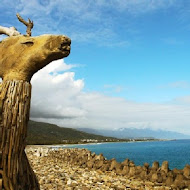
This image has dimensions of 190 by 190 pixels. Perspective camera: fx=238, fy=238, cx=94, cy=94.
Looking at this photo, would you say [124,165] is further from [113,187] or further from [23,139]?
[23,139]

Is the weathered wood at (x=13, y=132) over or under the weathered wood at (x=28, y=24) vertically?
under

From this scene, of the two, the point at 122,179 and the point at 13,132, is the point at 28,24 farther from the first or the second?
the point at 122,179

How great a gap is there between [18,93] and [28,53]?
2.00 ft

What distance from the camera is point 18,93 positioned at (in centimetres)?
333

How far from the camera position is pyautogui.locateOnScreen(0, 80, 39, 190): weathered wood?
3.20m

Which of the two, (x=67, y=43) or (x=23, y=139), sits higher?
(x=67, y=43)

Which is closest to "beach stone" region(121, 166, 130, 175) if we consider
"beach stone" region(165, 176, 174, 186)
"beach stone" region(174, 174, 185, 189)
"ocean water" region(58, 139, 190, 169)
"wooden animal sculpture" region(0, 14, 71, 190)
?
"beach stone" region(165, 176, 174, 186)

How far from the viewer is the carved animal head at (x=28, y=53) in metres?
3.33

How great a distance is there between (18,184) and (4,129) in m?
0.79

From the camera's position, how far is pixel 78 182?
8.91m

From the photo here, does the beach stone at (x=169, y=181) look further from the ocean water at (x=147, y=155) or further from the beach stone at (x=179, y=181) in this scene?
the ocean water at (x=147, y=155)

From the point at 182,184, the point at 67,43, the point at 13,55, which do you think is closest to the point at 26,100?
the point at 13,55

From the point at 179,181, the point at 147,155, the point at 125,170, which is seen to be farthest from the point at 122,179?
the point at 147,155

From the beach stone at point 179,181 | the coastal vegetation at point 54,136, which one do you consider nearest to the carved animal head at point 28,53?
the beach stone at point 179,181
